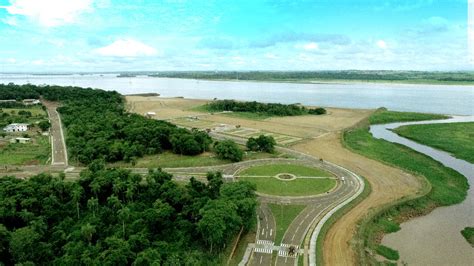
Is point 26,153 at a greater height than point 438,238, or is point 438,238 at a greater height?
point 26,153

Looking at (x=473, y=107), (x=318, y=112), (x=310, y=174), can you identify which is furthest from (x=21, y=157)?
(x=473, y=107)

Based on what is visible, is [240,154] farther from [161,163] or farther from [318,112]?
[318,112]

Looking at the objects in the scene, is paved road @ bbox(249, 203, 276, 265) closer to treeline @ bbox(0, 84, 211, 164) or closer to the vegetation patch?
treeline @ bbox(0, 84, 211, 164)

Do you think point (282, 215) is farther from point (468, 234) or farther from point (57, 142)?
point (57, 142)

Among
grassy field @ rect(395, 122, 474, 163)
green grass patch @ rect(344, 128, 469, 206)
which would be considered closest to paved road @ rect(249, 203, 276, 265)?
green grass patch @ rect(344, 128, 469, 206)

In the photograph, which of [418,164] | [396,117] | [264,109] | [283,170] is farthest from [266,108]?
[283,170]

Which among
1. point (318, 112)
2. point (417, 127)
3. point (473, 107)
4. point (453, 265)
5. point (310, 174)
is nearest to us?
point (453, 265)
